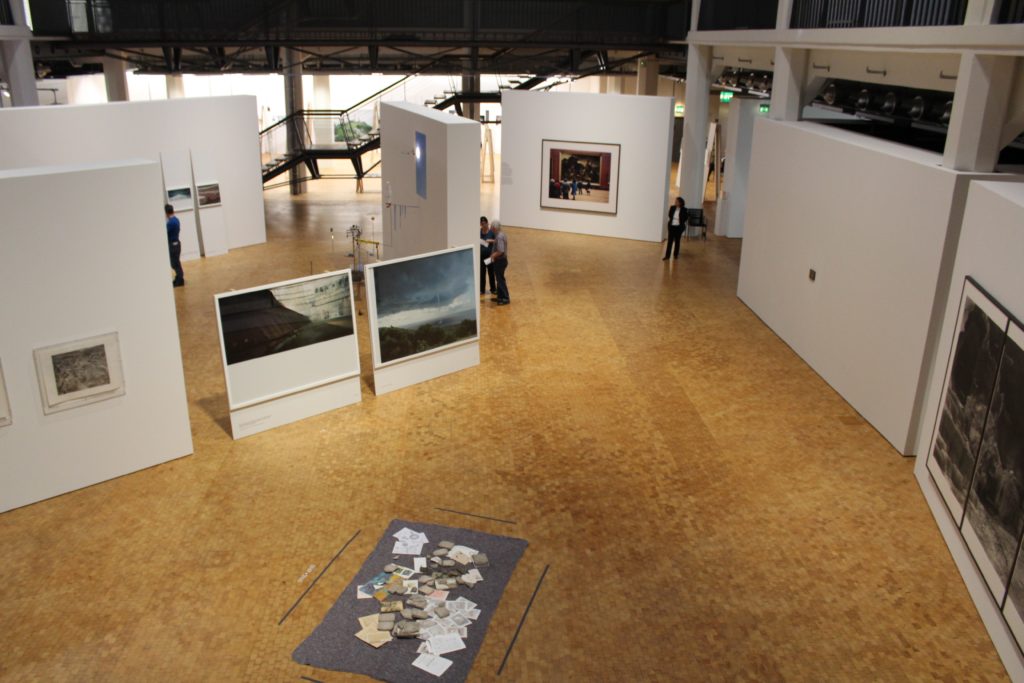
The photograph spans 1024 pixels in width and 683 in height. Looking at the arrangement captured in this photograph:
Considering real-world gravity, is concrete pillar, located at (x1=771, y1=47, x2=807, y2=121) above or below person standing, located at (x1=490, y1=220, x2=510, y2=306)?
above

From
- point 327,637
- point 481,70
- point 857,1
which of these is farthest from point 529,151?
point 327,637

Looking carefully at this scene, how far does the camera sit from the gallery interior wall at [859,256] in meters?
9.73

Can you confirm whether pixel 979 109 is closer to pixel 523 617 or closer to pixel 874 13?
pixel 874 13

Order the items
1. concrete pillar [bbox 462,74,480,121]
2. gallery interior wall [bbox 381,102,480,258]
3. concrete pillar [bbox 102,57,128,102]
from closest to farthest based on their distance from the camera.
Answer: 1. gallery interior wall [bbox 381,102,480,258]
2. concrete pillar [bbox 102,57,128,102]
3. concrete pillar [bbox 462,74,480,121]

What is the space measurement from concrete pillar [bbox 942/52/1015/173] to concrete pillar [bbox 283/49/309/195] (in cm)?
1973

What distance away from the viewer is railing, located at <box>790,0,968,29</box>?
10562 mm

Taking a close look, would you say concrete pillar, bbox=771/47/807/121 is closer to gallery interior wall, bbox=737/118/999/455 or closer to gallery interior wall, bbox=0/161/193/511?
gallery interior wall, bbox=737/118/999/455

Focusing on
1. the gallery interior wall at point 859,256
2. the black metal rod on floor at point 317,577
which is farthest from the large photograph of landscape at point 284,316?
the gallery interior wall at point 859,256

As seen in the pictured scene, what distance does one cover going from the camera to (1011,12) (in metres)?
8.73

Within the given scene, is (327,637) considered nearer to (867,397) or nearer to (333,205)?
(867,397)

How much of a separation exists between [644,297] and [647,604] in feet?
30.8

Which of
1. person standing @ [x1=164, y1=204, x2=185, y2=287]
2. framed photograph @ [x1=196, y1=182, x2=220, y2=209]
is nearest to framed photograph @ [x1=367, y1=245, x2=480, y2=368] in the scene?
person standing @ [x1=164, y1=204, x2=185, y2=287]

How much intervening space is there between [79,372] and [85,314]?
2.00 feet

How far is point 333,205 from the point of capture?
2441 cm
